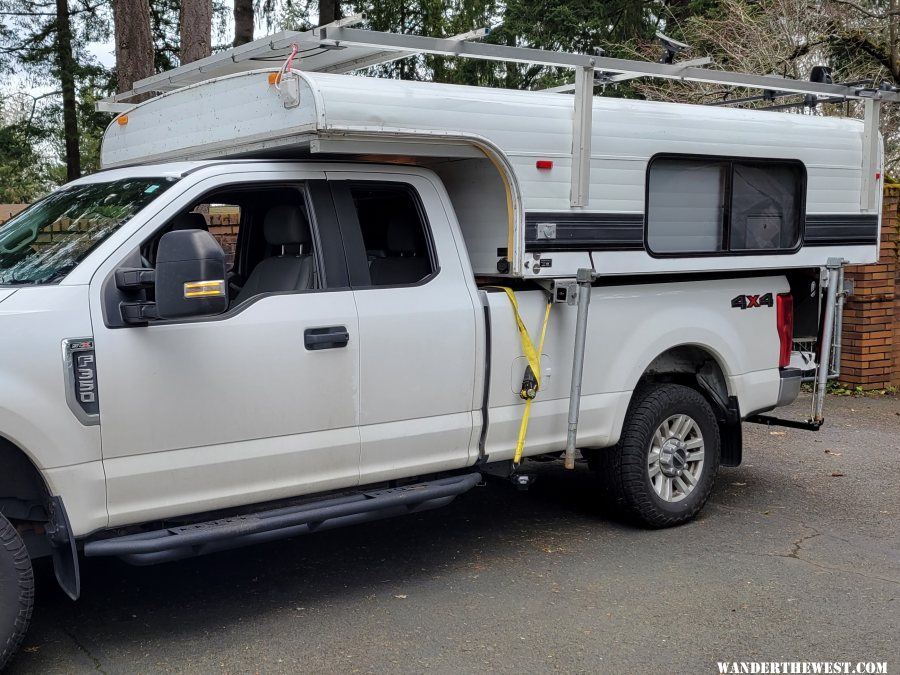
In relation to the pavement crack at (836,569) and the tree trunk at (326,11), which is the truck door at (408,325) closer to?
the pavement crack at (836,569)

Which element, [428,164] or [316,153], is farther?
[428,164]

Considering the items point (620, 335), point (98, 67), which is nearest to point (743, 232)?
point (620, 335)

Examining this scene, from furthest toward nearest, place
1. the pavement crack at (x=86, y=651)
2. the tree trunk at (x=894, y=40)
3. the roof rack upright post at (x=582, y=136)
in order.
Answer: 1. the tree trunk at (x=894, y=40)
2. the roof rack upright post at (x=582, y=136)
3. the pavement crack at (x=86, y=651)

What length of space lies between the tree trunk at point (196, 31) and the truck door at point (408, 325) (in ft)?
21.1

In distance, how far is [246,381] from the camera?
4512 mm

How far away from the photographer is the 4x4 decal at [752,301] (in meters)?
6.43

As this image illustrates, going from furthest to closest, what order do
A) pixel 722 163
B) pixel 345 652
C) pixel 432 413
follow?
pixel 722 163
pixel 432 413
pixel 345 652

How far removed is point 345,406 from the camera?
4.84 metres

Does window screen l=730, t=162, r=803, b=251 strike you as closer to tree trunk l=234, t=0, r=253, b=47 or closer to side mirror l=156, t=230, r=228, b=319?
side mirror l=156, t=230, r=228, b=319

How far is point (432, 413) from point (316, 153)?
54.7 inches

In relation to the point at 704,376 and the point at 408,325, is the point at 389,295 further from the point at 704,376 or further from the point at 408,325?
the point at 704,376

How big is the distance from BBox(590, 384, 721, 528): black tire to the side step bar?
3.80 feet

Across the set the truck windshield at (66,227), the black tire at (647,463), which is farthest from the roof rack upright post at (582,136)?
the truck windshield at (66,227)

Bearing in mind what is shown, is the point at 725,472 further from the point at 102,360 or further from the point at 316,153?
the point at 102,360
